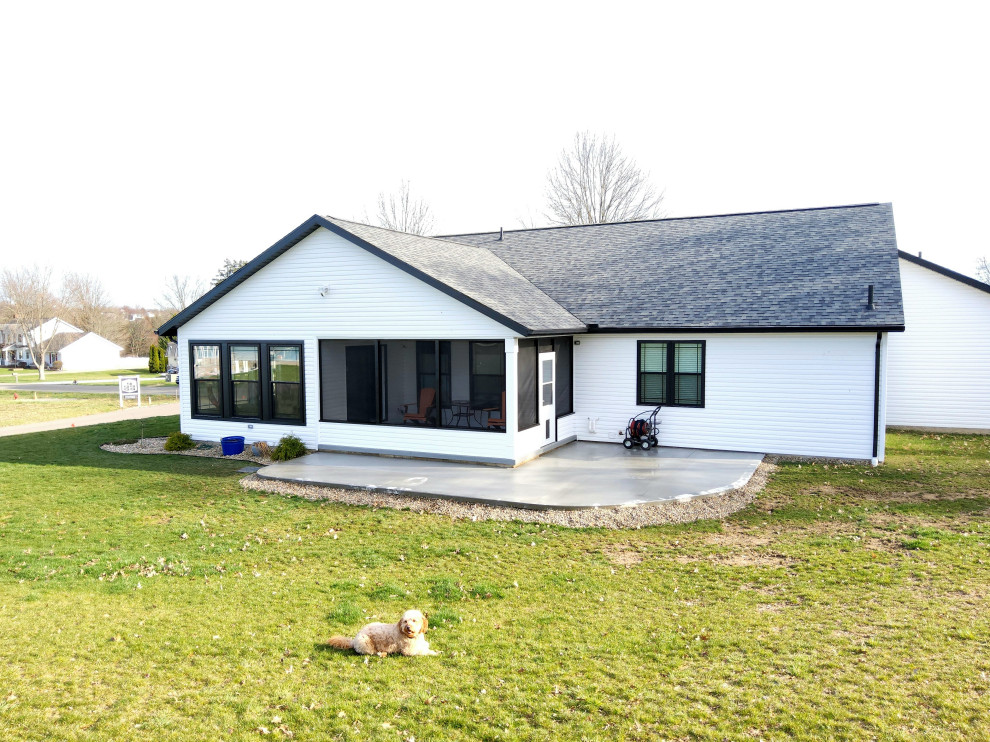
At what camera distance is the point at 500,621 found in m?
A: 6.46

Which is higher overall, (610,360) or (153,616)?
(610,360)

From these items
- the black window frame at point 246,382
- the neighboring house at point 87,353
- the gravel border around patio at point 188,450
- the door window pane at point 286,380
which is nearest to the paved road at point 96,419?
the gravel border around patio at point 188,450

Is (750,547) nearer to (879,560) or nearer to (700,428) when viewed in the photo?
(879,560)

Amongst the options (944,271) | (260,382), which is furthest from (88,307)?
(944,271)

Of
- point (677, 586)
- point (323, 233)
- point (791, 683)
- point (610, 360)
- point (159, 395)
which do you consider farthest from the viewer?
point (159, 395)

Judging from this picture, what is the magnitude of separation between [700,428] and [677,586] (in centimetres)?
819

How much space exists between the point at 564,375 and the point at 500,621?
9.70m

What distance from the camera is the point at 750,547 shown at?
862 cm

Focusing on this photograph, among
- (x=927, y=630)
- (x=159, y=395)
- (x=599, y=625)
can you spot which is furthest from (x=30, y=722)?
(x=159, y=395)

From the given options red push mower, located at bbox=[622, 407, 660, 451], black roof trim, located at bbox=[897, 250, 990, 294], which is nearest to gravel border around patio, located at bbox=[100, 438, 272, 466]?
red push mower, located at bbox=[622, 407, 660, 451]

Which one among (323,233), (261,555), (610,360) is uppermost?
(323,233)

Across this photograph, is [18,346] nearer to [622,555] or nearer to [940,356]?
[622,555]

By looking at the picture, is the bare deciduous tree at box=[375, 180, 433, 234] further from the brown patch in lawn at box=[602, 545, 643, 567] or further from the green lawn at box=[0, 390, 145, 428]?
the brown patch in lawn at box=[602, 545, 643, 567]

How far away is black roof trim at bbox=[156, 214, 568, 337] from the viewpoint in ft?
42.4
